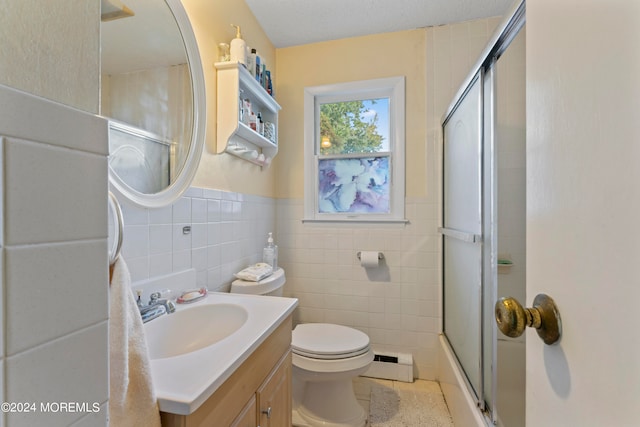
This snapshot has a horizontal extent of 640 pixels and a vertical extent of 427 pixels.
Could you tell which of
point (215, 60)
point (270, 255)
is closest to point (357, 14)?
point (215, 60)

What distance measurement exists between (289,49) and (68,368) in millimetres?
2229

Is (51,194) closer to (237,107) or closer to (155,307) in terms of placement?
(155,307)

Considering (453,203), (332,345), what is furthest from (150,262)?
(453,203)

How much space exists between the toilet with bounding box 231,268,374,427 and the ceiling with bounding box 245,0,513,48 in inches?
63.2

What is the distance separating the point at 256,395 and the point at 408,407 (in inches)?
46.8

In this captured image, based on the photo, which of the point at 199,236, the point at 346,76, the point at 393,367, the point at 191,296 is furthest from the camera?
the point at 346,76

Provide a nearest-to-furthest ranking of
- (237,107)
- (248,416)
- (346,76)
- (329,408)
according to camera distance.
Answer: (248,416), (237,107), (329,408), (346,76)

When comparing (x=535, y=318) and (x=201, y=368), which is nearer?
(x=535, y=318)

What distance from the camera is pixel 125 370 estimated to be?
48 centimetres

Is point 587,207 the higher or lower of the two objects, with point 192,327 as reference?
higher

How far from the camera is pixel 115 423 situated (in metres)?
0.48

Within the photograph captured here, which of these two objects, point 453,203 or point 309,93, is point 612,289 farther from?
point 309,93

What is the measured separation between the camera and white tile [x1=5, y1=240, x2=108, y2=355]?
25cm

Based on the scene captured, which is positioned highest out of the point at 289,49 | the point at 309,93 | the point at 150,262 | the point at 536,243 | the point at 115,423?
the point at 289,49
